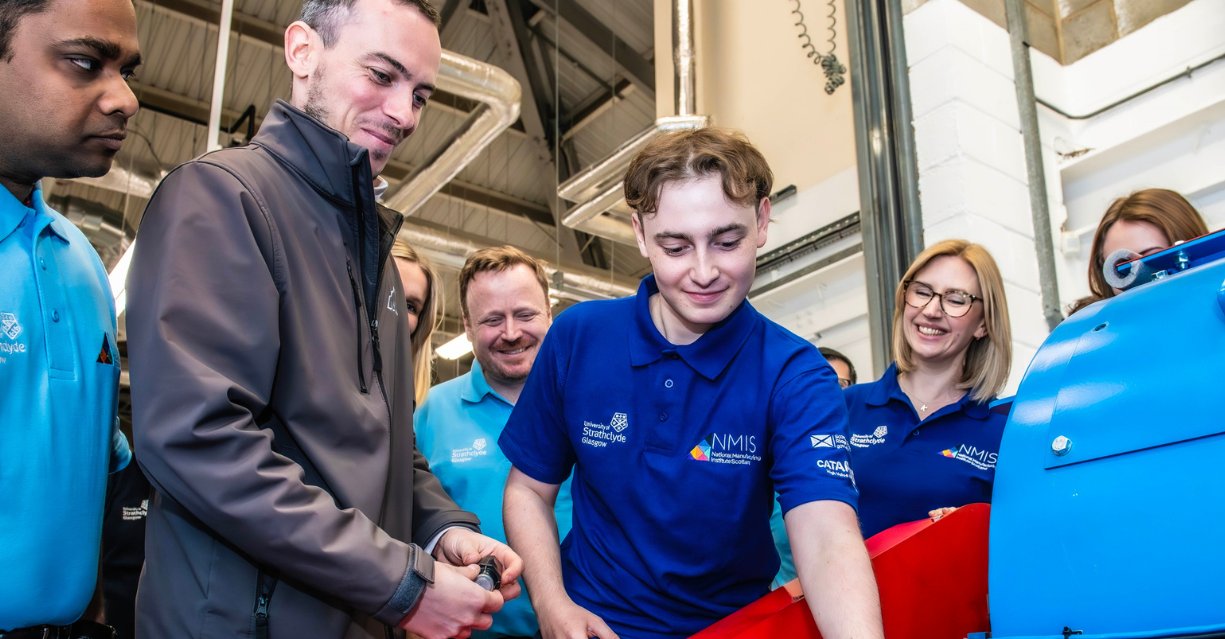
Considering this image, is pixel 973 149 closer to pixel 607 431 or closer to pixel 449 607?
pixel 607 431

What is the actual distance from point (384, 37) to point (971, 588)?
1139mm

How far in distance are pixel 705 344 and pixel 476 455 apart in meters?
0.92

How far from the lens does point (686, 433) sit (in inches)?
57.1

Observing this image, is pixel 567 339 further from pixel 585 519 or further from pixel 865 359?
pixel 865 359

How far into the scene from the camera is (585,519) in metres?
1.53

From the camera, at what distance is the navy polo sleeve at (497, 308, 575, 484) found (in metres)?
1.55

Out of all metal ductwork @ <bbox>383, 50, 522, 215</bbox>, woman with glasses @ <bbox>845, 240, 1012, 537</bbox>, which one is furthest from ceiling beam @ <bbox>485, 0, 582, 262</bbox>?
woman with glasses @ <bbox>845, 240, 1012, 537</bbox>

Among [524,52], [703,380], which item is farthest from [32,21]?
[524,52]

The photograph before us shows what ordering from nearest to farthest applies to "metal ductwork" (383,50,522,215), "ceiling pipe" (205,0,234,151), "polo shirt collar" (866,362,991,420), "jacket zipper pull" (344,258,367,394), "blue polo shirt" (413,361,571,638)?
"jacket zipper pull" (344,258,367,394), "blue polo shirt" (413,361,571,638), "polo shirt collar" (866,362,991,420), "ceiling pipe" (205,0,234,151), "metal ductwork" (383,50,522,215)

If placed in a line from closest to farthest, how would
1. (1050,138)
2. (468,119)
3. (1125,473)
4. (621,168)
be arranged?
(1125,473)
(1050,138)
(621,168)
(468,119)

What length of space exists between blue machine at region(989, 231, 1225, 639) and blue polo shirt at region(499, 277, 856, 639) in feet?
0.90

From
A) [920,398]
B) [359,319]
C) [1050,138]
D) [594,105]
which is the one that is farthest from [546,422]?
[594,105]

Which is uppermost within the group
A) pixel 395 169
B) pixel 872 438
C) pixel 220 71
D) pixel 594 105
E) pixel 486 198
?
pixel 594 105

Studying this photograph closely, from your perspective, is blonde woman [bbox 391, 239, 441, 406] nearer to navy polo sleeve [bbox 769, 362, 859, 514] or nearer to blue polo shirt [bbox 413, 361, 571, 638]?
blue polo shirt [bbox 413, 361, 571, 638]
